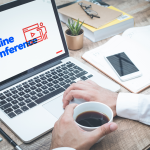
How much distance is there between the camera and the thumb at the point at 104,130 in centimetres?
48

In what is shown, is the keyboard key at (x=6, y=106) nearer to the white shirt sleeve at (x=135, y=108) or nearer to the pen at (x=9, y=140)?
the pen at (x=9, y=140)

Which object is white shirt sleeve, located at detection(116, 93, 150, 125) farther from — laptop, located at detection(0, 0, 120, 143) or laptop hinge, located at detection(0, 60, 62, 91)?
laptop hinge, located at detection(0, 60, 62, 91)

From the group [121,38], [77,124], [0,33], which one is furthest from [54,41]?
[77,124]

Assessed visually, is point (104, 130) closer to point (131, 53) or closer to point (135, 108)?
point (135, 108)

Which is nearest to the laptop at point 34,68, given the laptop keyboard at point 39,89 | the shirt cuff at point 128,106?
the laptop keyboard at point 39,89

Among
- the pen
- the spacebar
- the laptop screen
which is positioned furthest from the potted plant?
the pen

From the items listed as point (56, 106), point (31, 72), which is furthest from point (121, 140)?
point (31, 72)

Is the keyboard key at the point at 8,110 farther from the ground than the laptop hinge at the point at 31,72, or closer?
closer

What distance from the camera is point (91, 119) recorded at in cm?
55

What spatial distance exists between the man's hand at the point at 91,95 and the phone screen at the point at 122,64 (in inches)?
6.2

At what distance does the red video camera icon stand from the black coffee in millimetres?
437

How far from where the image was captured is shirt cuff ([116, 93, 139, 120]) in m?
0.66

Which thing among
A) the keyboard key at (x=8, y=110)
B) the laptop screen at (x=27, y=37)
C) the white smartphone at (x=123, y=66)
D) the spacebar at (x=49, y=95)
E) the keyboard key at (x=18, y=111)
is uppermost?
the laptop screen at (x=27, y=37)

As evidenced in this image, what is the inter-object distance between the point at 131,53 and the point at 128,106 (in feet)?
1.16
